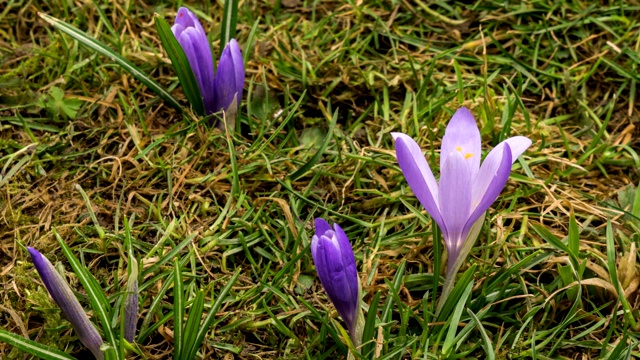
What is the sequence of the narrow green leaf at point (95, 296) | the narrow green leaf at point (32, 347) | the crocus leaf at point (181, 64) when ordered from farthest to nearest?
the crocus leaf at point (181, 64) < the narrow green leaf at point (95, 296) < the narrow green leaf at point (32, 347)

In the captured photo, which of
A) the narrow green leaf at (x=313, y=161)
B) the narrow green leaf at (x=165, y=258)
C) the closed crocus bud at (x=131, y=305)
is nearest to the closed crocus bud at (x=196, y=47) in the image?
the narrow green leaf at (x=313, y=161)

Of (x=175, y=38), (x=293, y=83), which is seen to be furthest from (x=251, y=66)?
(x=175, y=38)

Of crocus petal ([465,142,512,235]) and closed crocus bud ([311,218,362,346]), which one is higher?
crocus petal ([465,142,512,235])

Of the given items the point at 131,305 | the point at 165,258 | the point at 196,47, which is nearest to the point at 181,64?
the point at 196,47

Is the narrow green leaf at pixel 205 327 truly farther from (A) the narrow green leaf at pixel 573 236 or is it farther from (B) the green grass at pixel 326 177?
(A) the narrow green leaf at pixel 573 236

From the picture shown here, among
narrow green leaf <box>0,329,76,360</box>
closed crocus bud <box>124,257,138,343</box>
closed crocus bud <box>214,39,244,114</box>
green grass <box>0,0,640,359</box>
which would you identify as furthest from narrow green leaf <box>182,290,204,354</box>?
closed crocus bud <box>214,39,244,114</box>

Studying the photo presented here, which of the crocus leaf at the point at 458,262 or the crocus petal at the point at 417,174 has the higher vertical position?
the crocus petal at the point at 417,174

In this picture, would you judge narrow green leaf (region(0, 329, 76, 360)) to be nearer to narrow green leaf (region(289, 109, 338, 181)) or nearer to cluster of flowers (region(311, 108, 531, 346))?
cluster of flowers (region(311, 108, 531, 346))
